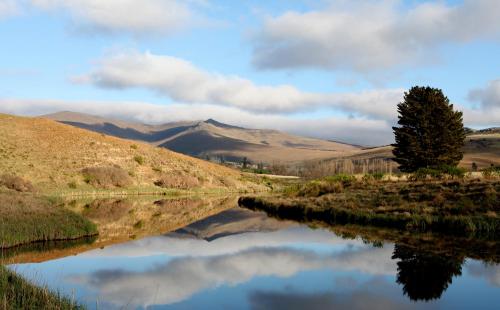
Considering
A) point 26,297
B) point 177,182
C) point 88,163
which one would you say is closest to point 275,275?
point 26,297

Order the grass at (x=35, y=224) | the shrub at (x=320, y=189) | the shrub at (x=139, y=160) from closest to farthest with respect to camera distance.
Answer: the grass at (x=35, y=224)
the shrub at (x=320, y=189)
the shrub at (x=139, y=160)

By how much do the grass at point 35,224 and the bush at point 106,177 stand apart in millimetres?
34174

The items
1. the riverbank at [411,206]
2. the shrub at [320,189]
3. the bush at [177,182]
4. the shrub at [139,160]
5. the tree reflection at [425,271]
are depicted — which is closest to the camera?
the tree reflection at [425,271]

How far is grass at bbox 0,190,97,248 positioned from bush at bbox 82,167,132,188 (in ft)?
112

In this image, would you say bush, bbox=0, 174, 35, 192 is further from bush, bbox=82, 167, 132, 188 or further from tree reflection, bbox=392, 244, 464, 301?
tree reflection, bbox=392, 244, 464, 301

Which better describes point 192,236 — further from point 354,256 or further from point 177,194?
point 177,194

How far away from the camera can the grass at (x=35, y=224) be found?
25.4 m

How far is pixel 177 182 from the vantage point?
250 ft

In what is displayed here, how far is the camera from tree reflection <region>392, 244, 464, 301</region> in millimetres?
17453

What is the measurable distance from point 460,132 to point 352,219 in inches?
1226

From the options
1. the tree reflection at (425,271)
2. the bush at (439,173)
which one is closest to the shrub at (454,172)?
the bush at (439,173)

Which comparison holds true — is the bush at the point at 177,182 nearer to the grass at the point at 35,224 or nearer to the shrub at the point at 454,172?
the shrub at the point at 454,172

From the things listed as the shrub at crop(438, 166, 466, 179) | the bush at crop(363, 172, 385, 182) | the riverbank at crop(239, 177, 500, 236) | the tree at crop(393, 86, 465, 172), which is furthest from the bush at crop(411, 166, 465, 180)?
the tree at crop(393, 86, 465, 172)

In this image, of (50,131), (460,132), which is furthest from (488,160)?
(50,131)
